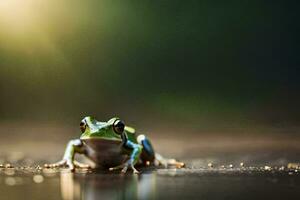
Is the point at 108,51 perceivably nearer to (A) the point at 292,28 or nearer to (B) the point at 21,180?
(A) the point at 292,28

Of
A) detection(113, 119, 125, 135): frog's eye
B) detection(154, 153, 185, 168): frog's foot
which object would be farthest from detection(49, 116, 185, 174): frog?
detection(154, 153, 185, 168): frog's foot

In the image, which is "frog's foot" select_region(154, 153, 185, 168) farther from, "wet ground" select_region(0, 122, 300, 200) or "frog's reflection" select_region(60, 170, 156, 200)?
"frog's reflection" select_region(60, 170, 156, 200)

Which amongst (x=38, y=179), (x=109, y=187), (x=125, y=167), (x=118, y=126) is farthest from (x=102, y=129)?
(x=109, y=187)

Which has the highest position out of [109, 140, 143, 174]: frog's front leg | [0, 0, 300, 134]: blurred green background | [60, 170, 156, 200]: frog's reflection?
[0, 0, 300, 134]: blurred green background

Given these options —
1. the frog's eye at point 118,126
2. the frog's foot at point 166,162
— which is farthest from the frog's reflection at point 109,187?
the frog's foot at point 166,162

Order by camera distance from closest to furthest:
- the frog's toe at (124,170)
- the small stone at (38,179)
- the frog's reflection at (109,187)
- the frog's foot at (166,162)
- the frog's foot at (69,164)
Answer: the frog's reflection at (109,187) < the small stone at (38,179) < the frog's toe at (124,170) < the frog's foot at (69,164) < the frog's foot at (166,162)

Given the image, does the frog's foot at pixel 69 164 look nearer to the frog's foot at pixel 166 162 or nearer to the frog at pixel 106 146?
the frog at pixel 106 146

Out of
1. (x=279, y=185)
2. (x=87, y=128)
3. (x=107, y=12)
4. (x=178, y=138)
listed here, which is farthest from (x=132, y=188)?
(x=107, y=12)

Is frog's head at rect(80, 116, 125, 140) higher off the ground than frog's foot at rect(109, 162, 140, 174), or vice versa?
frog's head at rect(80, 116, 125, 140)
